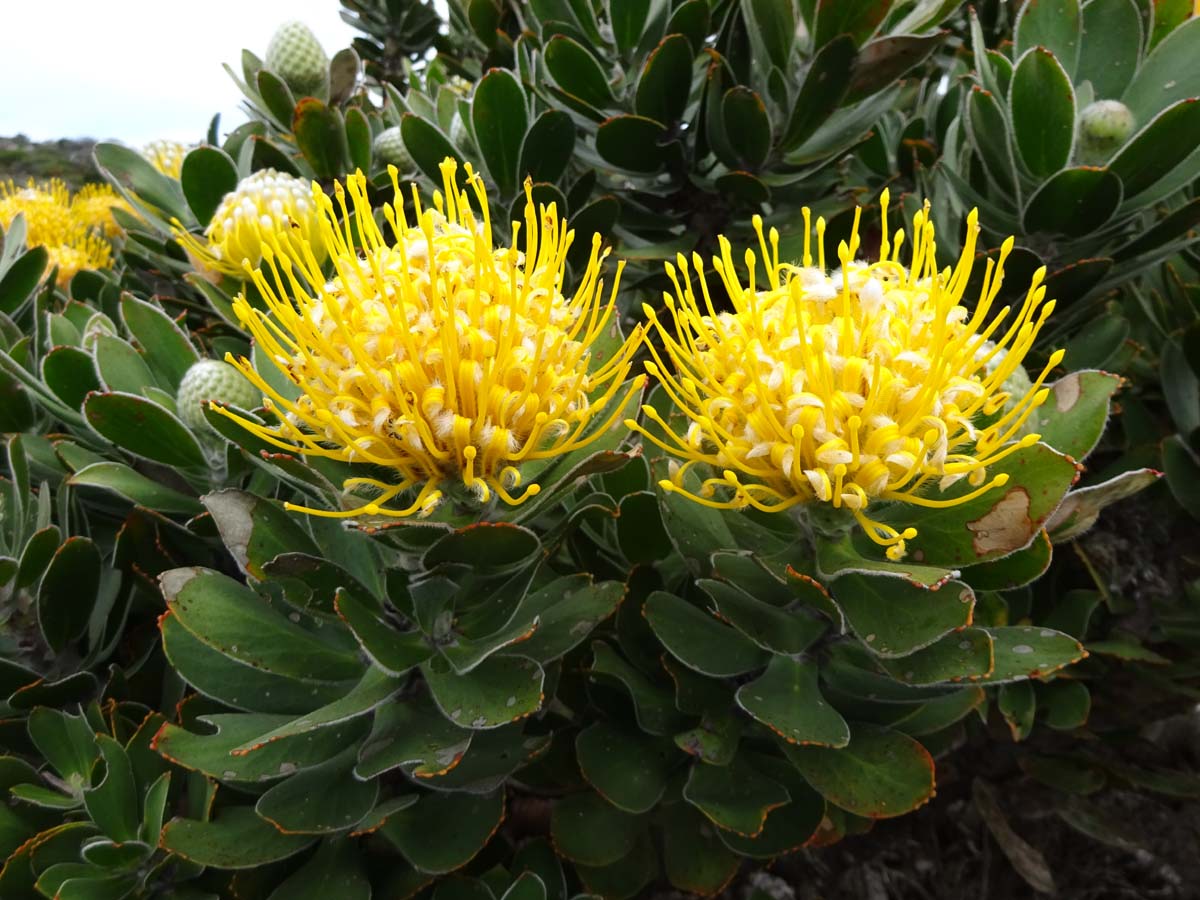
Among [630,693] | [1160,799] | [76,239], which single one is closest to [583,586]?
[630,693]

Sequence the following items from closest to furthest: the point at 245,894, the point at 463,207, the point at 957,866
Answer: the point at 463,207 < the point at 245,894 < the point at 957,866

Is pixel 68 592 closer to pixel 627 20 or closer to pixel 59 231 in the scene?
pixel 627 20

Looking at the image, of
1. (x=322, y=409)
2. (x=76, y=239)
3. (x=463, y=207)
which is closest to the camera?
(x=322, y=409)

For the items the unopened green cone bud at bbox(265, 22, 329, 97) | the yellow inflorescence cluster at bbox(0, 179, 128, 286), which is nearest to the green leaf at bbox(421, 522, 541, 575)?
the unopened green cone bud at bbox(265, 22, 329, 97)

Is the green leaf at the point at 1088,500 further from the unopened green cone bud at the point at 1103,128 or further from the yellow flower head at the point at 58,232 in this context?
the yellow flower head at the point at 58,232

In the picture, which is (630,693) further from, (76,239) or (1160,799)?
(76,239)

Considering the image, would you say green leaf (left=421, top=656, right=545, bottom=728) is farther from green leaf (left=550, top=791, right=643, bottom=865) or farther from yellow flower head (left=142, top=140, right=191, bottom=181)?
yellow flower head (left=142, top=140, right=191, bottom=181)

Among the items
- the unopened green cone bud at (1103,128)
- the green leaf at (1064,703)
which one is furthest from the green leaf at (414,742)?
the unopened green cone bud at (1103,128)
